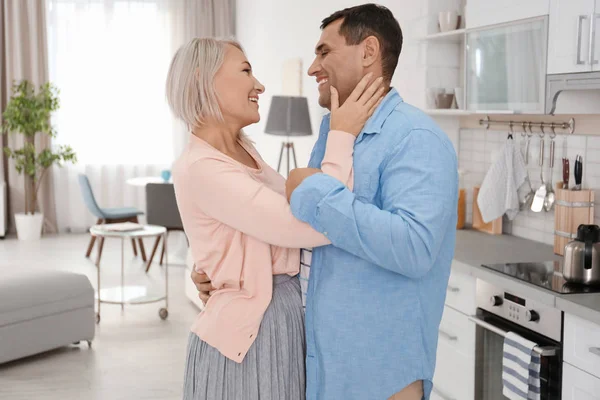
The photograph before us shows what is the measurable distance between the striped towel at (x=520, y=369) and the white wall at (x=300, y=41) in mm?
1698

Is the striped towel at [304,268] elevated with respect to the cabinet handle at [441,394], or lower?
elevated

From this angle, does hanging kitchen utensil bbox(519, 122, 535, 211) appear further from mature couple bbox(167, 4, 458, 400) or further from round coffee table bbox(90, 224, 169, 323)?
round coffee table bbox(90, 224, 169, 323)

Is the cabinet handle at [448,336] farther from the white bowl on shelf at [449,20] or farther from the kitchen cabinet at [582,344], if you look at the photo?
the white bowl on shelf at [449,20]

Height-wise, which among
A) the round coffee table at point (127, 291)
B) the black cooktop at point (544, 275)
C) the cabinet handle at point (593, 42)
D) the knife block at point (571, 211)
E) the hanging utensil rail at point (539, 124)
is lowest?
the round coffee table at point (127, 291)

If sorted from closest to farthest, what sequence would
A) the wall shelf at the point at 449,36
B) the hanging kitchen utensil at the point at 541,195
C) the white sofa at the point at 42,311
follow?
the hanging kitchen utensil at the point at 541,195 < the wall shelf at the point at 449,36 < the white sofa at the point at 42,311

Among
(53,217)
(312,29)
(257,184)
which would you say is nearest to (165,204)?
(312,29)

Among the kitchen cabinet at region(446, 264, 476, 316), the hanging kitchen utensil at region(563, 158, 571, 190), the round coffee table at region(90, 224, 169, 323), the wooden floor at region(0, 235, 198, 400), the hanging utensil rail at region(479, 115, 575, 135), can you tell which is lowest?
the wooden floor at region(0, 235, 198, 400)

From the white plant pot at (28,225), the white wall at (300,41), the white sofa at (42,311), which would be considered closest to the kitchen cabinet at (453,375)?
the white wall at (300,41)

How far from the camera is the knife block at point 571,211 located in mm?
3182

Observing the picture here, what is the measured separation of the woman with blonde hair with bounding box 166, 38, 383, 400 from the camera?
65.2 inches

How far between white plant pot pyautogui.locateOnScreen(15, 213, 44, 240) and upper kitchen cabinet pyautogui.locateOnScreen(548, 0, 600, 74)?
7.02 meters

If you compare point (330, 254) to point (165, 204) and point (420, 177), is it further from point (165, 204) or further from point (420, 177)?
point (165, 204)

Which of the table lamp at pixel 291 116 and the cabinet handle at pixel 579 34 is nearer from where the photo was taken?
the cabinet handle at pixel 579 34

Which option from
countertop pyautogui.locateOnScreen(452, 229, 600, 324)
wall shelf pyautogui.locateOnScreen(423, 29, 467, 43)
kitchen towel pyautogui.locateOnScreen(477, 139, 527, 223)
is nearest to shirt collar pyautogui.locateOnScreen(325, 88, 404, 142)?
countertop pyautogui.locateOnScreen(452, 229, 600, 324)
